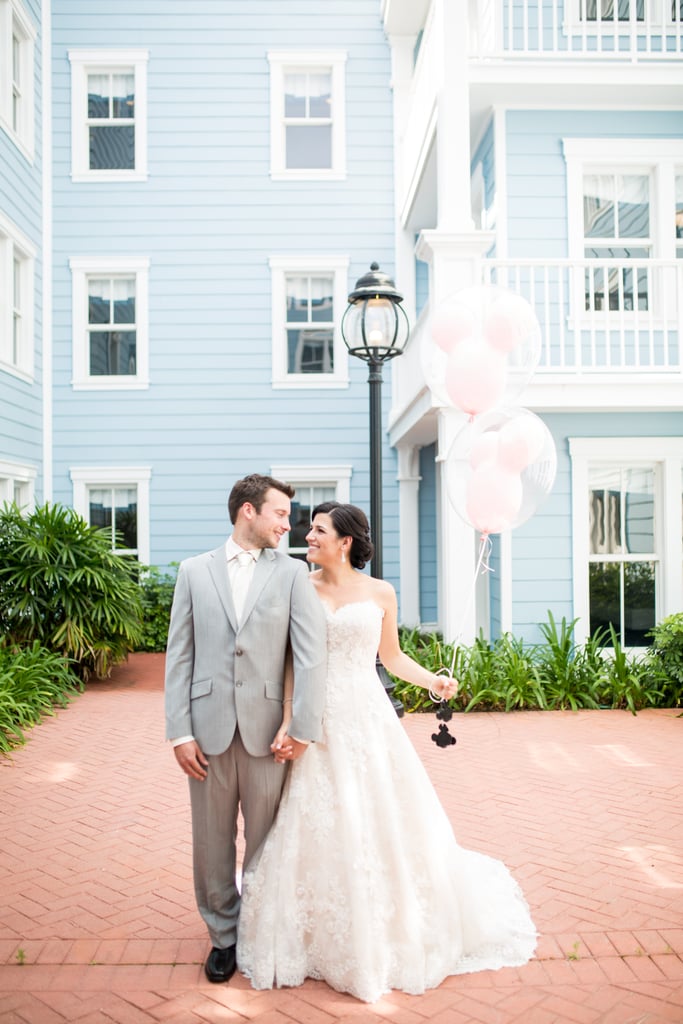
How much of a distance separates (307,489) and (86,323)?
4.13 meters

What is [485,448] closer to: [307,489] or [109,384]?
[307,489]

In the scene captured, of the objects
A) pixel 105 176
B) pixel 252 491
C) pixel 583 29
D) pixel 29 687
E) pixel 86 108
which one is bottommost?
pixel 29 687

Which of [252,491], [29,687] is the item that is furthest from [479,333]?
[29,687]

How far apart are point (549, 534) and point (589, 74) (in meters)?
4.94

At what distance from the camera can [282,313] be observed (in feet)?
39.7

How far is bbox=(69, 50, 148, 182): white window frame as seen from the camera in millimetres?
11844

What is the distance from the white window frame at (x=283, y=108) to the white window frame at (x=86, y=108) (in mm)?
1900

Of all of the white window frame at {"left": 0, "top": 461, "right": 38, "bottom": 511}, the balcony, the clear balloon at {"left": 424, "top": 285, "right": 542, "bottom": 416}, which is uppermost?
the balcony

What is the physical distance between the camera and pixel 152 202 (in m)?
11.9

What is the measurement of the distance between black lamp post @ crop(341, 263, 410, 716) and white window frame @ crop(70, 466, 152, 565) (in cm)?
604

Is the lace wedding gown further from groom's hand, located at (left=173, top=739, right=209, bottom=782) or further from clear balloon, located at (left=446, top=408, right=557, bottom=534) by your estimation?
clear balloon, located at (left=446, top=408, right=557, bottom=534)

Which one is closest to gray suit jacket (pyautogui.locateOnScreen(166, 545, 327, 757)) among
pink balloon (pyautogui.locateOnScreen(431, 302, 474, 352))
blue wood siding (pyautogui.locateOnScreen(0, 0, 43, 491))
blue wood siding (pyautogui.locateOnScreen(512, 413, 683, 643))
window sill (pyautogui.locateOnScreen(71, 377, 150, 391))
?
pink balloon (pyautogui.locateOnScreen(431, 302, 474, 352))

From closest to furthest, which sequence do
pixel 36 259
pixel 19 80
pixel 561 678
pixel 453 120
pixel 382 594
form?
pixel 382 594 < pixel 561 678 < pixel 453 120 < pixel 19 80 < pixel 36 259

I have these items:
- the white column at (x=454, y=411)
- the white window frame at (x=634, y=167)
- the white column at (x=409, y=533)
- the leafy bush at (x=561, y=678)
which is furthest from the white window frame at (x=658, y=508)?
the white column at (x=409, y=533)
